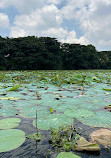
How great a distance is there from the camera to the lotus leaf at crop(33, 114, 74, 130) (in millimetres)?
929

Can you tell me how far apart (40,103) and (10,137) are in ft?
2.56

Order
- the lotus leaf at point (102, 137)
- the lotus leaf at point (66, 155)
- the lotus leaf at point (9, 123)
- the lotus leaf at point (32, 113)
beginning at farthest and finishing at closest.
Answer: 1. the lotus leaf at point (32, 113)
2. the lotus leaf at point (9, 123)
3. the lotus leaf at point (102, 137)
4. the lotus leaf at point (66, 155)

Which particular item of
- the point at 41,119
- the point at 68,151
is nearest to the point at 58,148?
the point at 68,151

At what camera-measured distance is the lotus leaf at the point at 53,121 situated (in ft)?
3.05

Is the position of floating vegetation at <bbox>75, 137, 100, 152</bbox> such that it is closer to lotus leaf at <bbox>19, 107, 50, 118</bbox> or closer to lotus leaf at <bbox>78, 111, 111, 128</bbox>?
lotus leaf at <bbox>78, 111, 111, 128</bbox>

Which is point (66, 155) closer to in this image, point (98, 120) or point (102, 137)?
Result: point (102, 137)

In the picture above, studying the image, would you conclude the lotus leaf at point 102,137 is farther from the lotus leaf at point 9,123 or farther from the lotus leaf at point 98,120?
the lotus leaf at point 9,123

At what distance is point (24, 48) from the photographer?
1911cm

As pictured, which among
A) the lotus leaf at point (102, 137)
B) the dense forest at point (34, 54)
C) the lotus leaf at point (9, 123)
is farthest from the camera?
the dense forest at point (34, 54)

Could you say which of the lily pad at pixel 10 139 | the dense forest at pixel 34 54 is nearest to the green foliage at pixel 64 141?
the lily pad at pixel 10 139

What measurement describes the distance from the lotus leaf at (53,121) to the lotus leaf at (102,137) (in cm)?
22

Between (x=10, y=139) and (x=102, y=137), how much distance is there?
52 cm

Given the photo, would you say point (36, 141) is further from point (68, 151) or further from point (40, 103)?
point (40, 103)

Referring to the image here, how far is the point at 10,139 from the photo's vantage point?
736 millimetres
